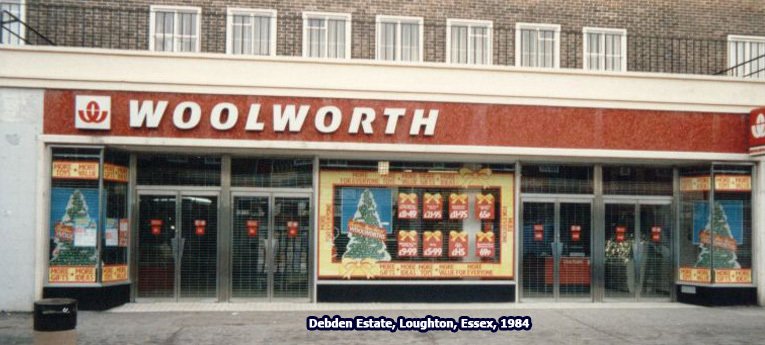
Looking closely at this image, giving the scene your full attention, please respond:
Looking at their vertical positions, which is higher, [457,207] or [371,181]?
[371,181]

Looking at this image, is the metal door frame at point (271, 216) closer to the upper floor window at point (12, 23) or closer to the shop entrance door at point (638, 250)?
the upper floor window at point (12, 23)

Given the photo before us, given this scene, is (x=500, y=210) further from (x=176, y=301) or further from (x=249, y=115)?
(x=176, y=301)

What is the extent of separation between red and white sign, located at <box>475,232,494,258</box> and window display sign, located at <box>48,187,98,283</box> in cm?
727

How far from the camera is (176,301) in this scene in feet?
46.7

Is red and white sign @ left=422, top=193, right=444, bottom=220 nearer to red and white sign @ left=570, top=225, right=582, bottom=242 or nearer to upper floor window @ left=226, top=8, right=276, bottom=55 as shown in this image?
red and white sign @ left=570, top=225, right=582, bottom=242

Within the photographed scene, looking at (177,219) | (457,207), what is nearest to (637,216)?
(457,207)

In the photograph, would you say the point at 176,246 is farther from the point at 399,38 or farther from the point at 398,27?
the point at 398,27

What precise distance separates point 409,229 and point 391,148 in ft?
5.83

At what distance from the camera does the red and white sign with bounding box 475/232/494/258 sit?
14797 mm

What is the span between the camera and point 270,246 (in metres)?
14.4

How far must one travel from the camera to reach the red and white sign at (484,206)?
14820mm

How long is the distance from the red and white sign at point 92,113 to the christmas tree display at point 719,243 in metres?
11.9

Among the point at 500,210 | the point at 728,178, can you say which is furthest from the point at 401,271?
the point at 728,178

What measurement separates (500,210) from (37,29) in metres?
9.89
